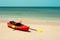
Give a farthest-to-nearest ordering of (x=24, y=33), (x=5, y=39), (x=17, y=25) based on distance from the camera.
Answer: (x=17, y=25) < (x=24, y=33) < (x=5, y=39)

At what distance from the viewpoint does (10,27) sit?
1338 centimetres

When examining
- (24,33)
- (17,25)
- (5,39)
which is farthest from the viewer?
(17,25)

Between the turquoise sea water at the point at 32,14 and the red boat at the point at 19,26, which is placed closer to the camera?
the red boat at the point at 19,26

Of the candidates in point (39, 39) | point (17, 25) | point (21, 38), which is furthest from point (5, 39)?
point (17, 25)

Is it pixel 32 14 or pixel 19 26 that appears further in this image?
pixel 32 14

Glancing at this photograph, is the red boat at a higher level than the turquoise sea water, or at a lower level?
higher

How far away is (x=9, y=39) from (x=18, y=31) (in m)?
2.32

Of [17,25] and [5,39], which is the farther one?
[17,25]

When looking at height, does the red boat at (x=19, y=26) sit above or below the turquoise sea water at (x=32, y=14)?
above

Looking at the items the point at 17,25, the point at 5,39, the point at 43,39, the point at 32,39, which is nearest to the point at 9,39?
the point at 5,39

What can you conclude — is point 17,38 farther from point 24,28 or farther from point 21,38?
point 24,28

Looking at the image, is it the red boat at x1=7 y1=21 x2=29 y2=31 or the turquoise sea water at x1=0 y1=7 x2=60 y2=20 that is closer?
the red boat at x1=7 y1=21 x2=29 y2=31

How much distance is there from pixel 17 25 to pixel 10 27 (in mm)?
770

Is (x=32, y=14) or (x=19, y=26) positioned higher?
(x=19, y=26)
